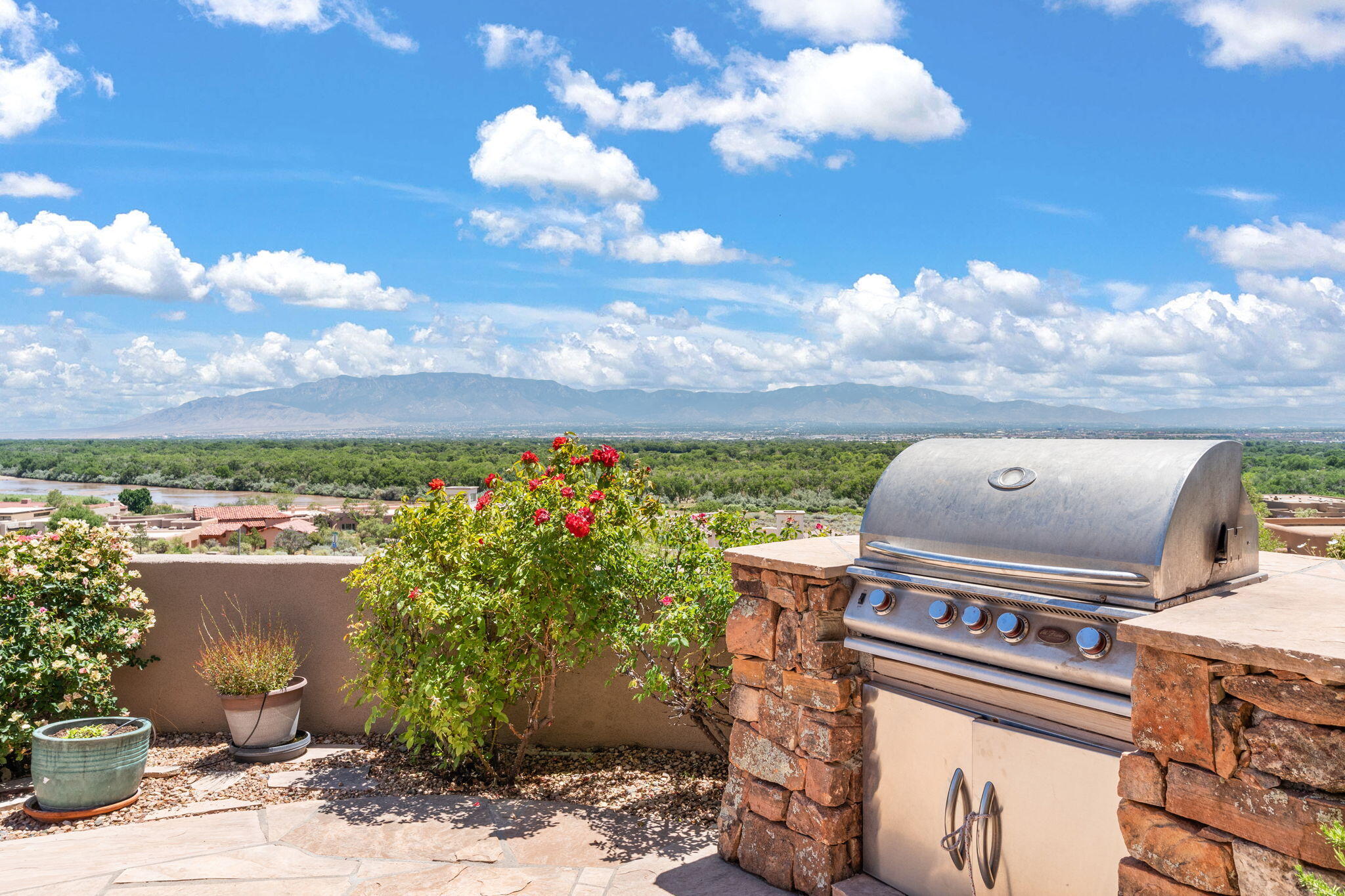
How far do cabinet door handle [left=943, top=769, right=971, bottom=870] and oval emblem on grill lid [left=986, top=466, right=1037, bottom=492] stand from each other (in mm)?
901

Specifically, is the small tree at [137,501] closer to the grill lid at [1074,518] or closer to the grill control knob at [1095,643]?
the grill lid at [1074,518]

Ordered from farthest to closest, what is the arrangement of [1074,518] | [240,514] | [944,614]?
[240,514] < [944,614] < [1074,518]

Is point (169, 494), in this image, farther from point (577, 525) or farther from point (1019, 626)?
point (1019, 626)

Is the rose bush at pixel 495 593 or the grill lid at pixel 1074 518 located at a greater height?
the grill lid at pixel 1074 518

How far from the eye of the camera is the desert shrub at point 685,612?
405 centimetres

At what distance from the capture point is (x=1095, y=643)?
7.28 feet

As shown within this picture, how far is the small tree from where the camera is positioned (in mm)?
36188

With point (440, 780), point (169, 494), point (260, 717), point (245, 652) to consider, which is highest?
point (245, 652)

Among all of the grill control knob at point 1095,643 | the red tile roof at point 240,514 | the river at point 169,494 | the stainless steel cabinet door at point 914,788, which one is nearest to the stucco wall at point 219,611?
the stainless steel cabinet door at point 914,788

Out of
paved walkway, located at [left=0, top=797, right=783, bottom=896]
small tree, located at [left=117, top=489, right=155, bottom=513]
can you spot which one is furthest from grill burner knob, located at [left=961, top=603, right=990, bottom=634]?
small tree, located at [left=117, top=489, right=155, bottom=513]

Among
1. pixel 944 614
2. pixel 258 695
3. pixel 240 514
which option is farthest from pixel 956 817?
pixel 240 514

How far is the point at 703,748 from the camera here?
15.7 ft

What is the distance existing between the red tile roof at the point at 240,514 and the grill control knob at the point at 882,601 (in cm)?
2509

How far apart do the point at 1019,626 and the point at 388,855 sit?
275 cm
